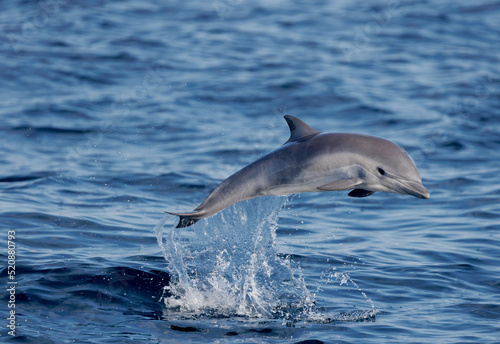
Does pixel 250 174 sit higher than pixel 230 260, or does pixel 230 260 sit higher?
pixel 250 174

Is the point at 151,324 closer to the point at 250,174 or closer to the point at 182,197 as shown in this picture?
the point at 250,174

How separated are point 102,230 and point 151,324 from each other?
11.4 ft

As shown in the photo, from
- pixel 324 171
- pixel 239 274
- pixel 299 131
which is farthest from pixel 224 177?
pixel 324 171

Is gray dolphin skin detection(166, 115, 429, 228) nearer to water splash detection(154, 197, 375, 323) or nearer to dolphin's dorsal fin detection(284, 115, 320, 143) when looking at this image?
dolphin's dorsal fin detection(284, 115, 320, 143)

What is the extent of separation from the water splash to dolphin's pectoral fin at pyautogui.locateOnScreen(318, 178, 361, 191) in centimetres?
167

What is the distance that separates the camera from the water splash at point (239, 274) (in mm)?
7871

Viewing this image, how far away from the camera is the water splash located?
7.87m

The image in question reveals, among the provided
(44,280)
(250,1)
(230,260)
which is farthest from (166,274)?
(250,1)

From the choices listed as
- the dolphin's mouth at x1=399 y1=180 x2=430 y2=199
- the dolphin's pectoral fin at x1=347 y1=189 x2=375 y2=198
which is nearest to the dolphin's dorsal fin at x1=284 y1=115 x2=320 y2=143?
the dolphin's pectoral fin at x1=347 y1=189 x2=375 y2=198

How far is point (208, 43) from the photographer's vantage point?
25.6 meters

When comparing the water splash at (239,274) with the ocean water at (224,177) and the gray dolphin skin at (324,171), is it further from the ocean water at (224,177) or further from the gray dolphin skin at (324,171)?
the gray dolphin skin at (324,171)

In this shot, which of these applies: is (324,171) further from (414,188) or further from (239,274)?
(239,274)

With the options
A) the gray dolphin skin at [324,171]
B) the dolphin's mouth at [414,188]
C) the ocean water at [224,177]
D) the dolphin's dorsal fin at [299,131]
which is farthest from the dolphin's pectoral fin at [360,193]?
the ocean water at [224,177]

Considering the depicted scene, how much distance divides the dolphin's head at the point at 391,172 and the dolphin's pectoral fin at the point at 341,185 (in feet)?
0.49
